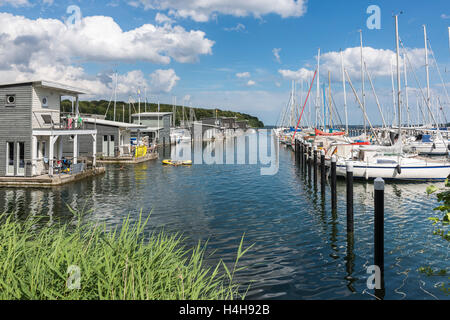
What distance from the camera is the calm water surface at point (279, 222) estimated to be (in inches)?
408

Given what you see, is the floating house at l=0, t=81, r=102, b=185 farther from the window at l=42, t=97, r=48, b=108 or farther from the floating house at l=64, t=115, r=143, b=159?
the floating house at l=64, t=115, r=143, b=159

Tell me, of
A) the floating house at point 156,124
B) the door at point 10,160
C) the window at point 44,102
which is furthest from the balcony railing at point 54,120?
the floating house at point 156,124

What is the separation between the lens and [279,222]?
55.6 ft

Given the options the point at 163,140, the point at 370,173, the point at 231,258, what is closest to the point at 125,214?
the point at 231,258

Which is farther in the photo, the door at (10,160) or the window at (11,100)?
the door at (10,160)

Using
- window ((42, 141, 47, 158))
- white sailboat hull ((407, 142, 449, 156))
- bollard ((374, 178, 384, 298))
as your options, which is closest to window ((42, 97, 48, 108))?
window ((42, 141, 47, 158))

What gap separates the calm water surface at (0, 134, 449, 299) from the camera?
10.4 meters

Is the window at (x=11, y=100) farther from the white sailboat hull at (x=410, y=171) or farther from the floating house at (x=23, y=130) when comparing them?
the white sailboat hull at (x=410, y=171)

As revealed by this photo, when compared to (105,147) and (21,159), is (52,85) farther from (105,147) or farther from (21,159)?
(105,147)

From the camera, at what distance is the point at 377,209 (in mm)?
9961

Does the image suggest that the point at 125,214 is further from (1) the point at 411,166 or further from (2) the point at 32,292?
(1) the point at 411,166
